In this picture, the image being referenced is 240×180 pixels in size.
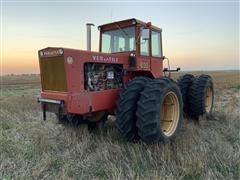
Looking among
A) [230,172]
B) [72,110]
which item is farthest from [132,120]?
[230,172]

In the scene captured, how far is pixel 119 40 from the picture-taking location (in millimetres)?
6738

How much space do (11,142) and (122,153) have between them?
2.44 metres

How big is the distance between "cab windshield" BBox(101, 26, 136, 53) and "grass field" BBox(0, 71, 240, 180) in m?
1.98

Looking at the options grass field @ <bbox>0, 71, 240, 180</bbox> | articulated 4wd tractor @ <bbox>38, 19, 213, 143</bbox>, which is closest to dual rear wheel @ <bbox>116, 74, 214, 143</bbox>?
articulated 4wd tractor @ <bbox>38, 19, 213, 143</bbox>

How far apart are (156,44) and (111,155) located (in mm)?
3404

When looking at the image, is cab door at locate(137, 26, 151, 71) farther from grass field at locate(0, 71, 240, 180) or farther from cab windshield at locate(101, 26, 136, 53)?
grass field at locate(0, 71, 240, 180)

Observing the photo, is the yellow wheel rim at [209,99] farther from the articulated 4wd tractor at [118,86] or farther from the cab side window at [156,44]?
the articulated 4wd tractor at [118,86]

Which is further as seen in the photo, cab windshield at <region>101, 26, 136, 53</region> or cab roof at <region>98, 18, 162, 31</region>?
cab windshield at <region>101, 26, 136, 53</region>

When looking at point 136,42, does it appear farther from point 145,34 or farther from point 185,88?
point 185,88

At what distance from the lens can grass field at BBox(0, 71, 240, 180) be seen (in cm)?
432

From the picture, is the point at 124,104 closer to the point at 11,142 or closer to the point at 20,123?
the point at 11,142

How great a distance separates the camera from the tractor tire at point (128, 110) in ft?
16.9

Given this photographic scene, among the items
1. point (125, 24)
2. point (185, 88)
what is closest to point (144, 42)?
point (125, 24)

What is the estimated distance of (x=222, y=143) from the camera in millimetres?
5672
